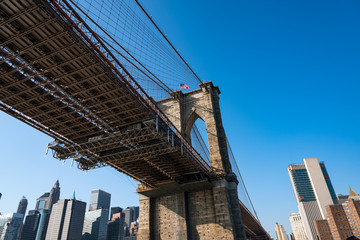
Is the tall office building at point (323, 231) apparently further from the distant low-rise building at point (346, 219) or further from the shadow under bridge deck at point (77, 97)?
the shadow under bridge deck at point (77, 97)

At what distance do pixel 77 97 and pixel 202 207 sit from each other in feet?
82.4

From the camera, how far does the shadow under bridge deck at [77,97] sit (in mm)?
16922

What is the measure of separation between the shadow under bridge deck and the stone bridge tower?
509cm

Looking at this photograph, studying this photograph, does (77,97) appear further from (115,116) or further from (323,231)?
(323,231)

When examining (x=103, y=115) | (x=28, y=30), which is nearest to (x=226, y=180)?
(x=103, y=115)

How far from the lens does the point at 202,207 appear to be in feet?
128

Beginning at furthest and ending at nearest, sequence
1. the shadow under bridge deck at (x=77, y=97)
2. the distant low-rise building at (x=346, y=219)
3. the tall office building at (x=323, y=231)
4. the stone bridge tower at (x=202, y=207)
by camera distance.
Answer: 1. the tall office building at (x=323, y=231)
2. the distant low-rise building at (x=346, y=219)
3. the stone bridge tower at (x=202, y=207)
4. the shadow under bridge deck at (x=77, y=97)

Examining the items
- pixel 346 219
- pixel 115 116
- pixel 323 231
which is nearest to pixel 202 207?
pixel 115 116

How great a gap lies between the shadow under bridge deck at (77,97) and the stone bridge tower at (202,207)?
16.7 ft

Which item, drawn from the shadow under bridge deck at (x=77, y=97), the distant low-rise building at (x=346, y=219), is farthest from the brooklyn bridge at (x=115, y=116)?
the distant low-rise building at (x=346, y=219)

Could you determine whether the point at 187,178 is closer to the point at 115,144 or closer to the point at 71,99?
the point at 115,144

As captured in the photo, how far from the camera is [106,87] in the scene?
22.2 metres

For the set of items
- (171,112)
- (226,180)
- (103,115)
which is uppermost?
(171,112)

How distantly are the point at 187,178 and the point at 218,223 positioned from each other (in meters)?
7.60
